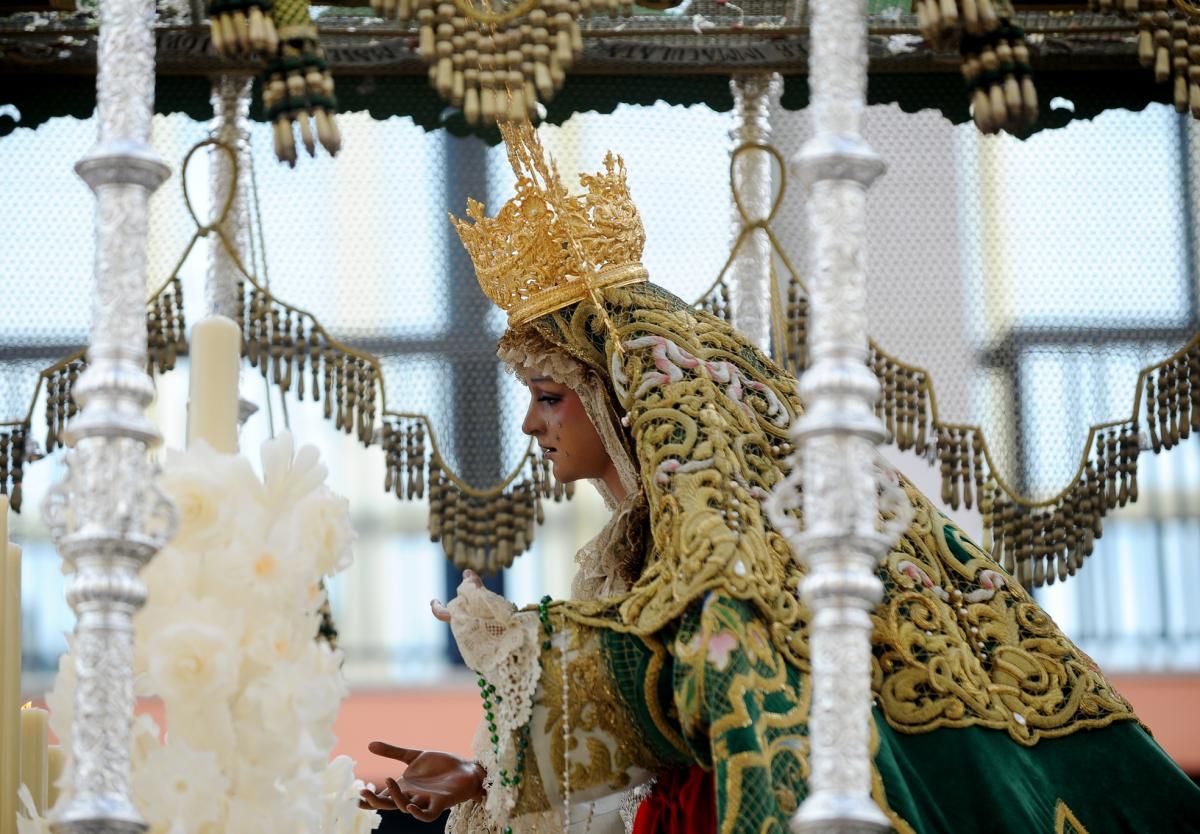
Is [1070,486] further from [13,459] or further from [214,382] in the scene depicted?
[214,382]

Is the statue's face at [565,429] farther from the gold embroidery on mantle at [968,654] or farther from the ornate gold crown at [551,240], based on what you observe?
the gold embroidery on mantle at [968,654]

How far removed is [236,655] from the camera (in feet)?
7.61

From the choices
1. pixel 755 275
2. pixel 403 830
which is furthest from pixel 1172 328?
pixel 403 830

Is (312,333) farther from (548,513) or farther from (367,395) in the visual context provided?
(548,513)

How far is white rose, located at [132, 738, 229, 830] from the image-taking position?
2287 millimetres

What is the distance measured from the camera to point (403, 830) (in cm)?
485

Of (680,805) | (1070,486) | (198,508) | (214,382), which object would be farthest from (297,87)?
(1070,486)

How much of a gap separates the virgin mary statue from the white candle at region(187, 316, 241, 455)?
2.36 ft

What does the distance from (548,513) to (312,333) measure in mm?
A: 1454

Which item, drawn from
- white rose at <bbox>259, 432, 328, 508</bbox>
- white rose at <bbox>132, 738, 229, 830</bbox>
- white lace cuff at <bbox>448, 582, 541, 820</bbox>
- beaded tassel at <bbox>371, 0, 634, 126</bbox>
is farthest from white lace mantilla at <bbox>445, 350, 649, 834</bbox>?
white rose at <bbox>132, 738, 229, 830</bbox>

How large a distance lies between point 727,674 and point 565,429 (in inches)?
24.4

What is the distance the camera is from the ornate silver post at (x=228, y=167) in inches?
153

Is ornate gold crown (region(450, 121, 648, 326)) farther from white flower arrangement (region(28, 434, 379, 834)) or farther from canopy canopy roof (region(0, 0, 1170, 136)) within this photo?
white flower arrangement (region(28, 434, 379, 834))

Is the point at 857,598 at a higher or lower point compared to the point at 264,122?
lower
